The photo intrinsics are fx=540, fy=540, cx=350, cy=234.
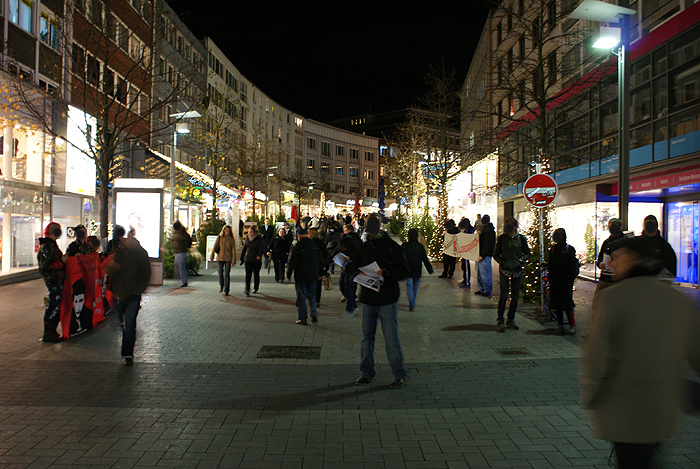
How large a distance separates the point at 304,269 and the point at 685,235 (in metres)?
11.7

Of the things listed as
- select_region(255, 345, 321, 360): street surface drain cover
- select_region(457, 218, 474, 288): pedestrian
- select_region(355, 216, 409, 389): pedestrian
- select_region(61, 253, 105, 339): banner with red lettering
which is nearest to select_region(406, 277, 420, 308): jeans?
select_region(255, 345, 321, 360): street surface drain cover

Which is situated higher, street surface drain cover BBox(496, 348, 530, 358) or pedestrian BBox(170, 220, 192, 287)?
pedestrian BBox(170, 220, 192, 287)

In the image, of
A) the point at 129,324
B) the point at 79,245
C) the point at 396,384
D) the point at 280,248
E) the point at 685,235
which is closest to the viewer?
the point at 396,384

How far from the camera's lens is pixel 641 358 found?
2627 mm

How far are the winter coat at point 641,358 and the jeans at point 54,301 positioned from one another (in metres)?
7.98

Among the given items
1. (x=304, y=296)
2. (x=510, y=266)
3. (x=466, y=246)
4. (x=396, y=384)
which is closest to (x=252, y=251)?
(x=304, y=296)

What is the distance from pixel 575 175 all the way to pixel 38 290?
20020 mm

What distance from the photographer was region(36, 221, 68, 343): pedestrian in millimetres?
8156

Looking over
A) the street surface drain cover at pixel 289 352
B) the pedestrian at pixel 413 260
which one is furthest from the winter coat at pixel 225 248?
the street surface drain cover at pixel 289 352

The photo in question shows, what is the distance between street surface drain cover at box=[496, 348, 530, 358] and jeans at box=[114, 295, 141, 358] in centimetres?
510

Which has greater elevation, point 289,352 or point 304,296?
point 304,296

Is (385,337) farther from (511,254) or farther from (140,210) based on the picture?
(140,210)

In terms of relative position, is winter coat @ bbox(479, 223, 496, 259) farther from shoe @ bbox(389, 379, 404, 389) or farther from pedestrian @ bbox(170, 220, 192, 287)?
pedestrian @ bbox(170, 220, 192, 287)

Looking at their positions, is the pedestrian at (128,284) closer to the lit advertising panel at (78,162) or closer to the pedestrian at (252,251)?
the pedestrian at (252,251)
